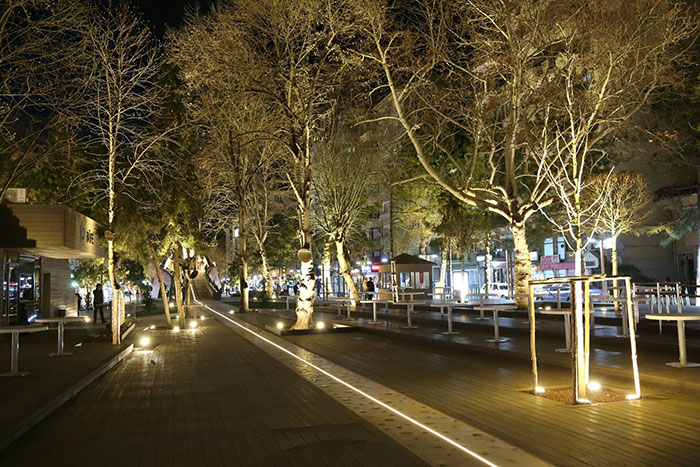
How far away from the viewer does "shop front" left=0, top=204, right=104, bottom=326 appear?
19.6 metres

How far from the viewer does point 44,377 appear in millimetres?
10898

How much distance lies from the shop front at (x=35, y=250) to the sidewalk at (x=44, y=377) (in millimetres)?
2969

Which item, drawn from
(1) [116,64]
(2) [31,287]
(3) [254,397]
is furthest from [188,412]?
(2) [31,287]

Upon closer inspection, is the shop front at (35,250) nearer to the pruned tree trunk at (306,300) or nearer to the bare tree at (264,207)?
the pruned tree trunk at (306,300)

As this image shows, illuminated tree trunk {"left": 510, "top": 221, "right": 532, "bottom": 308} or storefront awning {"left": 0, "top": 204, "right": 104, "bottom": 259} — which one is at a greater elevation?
storefront awning {"left": 0, "top": 204, "right": 104, "bottom": 259}

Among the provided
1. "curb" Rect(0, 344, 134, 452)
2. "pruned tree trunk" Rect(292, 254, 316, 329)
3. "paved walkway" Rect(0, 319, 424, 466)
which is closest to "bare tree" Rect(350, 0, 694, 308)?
"pruned tree trunk" Rect(292, 254, 316, 329)

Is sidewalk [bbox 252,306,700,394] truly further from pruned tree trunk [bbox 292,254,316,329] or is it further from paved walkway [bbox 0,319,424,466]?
paved walkway [bbox 0,319,424,466]

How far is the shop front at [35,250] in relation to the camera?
19.6 meters

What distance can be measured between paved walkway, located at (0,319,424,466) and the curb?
0.09 m

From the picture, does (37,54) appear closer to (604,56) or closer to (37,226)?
(37,226)

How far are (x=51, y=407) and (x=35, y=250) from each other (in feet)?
51.7

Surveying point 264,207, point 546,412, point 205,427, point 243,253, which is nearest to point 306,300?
point 243,253

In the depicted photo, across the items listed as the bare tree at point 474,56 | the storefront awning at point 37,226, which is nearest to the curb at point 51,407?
the storefront awning at point 37,226

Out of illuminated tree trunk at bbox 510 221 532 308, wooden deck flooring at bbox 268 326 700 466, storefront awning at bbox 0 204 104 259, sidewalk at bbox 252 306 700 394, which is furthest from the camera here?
illuminated tree trunk at bbox 510 221 532 308
